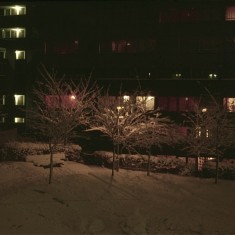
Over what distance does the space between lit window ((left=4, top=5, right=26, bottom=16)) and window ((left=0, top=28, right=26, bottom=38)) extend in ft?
5.56

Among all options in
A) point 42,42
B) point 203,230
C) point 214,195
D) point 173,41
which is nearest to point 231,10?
point 173,41

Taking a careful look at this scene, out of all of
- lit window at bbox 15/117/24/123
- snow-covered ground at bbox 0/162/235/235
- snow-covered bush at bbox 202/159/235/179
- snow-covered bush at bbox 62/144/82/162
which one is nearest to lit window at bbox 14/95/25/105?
lit window at bbox 15/117/24/123

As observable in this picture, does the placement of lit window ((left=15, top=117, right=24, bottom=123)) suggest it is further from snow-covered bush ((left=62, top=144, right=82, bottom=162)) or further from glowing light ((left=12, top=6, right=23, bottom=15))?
snow-covered bush ((left=62, top=144, right=82, bottom=162))

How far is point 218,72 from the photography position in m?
30.4

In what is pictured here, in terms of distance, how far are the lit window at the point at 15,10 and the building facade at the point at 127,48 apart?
10 cm

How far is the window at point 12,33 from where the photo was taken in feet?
119

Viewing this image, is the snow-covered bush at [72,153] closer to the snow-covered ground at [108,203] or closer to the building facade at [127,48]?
the snow-covered ground at [108,203]

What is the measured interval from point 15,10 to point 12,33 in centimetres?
243

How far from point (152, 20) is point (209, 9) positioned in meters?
4.95

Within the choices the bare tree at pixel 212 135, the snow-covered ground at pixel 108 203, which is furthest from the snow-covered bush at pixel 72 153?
the bare tree at pixel 212 135

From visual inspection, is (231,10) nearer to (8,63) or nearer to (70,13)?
(70,13)

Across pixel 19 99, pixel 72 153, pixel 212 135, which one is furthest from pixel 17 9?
pixel 212 135

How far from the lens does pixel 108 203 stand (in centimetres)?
1361

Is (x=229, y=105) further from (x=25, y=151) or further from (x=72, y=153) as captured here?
(x=25, y=151)
